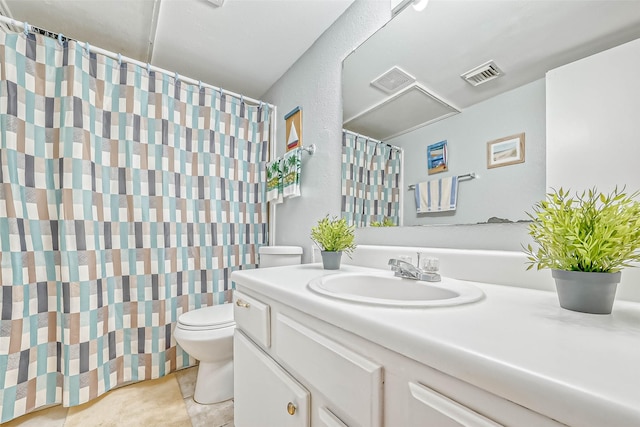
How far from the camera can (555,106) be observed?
0.76 metres

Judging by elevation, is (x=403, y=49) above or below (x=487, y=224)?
above

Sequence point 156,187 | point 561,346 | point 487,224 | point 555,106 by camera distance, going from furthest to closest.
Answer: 1. point 156,187
2. point 487,224
3. point 555,106
4. point 561,346

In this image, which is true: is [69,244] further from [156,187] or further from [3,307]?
[156,187]

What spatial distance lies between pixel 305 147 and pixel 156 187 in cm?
95

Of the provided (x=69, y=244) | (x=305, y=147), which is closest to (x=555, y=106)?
(x=305, y=147)

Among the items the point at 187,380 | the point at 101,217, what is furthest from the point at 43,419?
the point at 101,217

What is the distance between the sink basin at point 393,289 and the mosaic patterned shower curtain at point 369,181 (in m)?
0.34

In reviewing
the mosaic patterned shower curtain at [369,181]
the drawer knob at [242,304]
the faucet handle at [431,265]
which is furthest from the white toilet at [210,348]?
the faucet handle at [431,265]

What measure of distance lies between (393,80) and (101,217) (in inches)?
66.0

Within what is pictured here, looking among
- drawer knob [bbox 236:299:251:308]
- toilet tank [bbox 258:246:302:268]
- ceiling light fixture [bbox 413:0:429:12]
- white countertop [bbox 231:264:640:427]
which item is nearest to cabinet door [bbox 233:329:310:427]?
drawer knob [bbox 236:299:251:308]

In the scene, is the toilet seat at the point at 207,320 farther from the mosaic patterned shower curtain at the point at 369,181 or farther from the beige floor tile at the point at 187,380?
the mosaic patterned shower curtain at the point at 369,181

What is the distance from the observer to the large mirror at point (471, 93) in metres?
0.76

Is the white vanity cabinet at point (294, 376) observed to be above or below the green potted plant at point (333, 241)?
below

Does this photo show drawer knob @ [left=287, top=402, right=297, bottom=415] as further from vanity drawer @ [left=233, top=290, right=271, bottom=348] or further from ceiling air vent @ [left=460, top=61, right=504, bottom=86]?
ceiling air vent @ [left=460, top=61, right=504, bottom=86]
